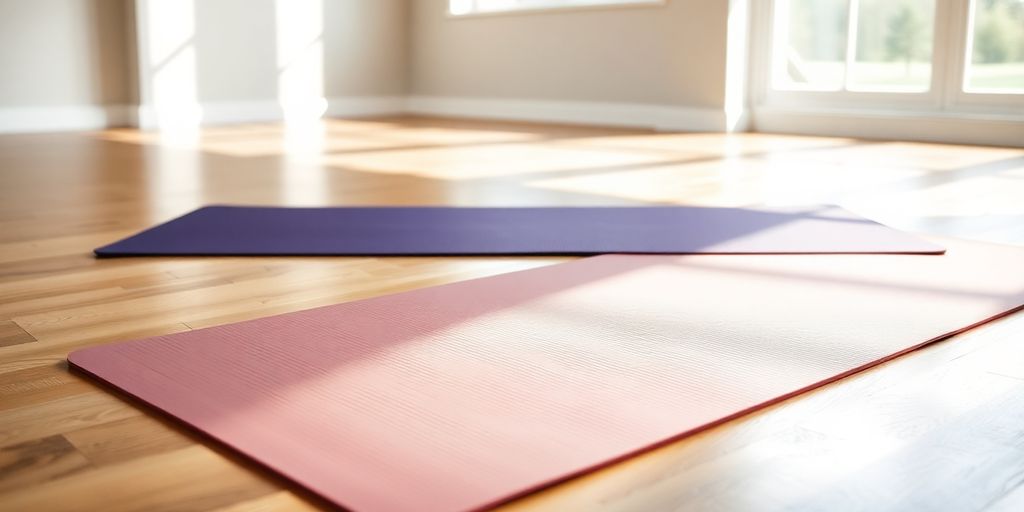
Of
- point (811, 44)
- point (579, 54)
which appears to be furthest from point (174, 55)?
point (811, 44)

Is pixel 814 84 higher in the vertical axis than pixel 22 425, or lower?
higher

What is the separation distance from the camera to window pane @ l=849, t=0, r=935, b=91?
5.23 metres

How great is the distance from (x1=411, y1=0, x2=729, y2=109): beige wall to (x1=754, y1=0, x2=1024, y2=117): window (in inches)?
13.6

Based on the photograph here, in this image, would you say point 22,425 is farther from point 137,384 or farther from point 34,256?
point 34,256

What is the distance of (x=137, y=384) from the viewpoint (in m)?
1.38

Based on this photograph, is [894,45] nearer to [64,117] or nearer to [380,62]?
[380,62]

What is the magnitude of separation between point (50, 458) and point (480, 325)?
2.35 feet

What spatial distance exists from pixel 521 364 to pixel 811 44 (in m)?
4.72

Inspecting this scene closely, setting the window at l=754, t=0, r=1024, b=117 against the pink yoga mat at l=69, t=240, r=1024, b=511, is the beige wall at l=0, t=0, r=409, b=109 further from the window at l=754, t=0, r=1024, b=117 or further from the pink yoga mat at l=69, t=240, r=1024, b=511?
the pink yoga mat at l=69, t=240, r=1024, b=511

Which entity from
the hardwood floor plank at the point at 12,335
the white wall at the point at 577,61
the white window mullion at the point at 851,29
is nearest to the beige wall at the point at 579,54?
the white wall at the point at 577,61

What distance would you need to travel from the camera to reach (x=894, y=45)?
210 inches

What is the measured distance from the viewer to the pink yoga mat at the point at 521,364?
44.8 inches

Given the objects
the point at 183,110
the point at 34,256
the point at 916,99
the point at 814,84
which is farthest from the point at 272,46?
the point at 34,256

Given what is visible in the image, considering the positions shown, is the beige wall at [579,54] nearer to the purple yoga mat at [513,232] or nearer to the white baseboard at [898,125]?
the white baseboard at [898,125]
